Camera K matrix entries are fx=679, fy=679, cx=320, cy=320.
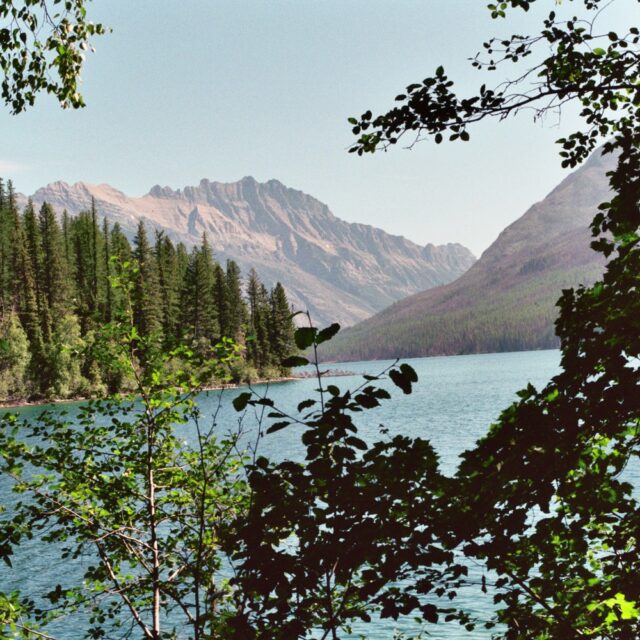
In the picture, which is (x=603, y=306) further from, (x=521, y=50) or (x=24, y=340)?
(x=24, y=340)

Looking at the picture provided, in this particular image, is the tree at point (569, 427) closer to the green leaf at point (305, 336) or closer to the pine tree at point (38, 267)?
the green leaf at point (305, 336)

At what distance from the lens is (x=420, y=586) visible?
Answer: 3.15 metres

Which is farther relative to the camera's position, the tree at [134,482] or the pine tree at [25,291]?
the pine tree at [25,291]

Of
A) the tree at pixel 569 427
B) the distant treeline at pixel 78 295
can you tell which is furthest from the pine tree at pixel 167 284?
the tree at pixel 569 427

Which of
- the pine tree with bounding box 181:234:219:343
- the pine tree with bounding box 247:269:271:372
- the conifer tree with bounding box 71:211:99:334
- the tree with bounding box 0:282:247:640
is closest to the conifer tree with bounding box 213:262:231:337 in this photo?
the pine tree with bounding box 181:234:219:343

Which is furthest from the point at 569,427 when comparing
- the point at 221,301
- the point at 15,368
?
the point at 221,301

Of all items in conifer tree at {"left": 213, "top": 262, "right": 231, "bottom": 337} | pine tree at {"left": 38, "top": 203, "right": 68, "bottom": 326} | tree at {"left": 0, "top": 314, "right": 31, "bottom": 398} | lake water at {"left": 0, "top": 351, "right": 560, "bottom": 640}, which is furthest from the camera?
conifer tree at {"left": 213, "top": 262, "right": 231, "bottom": 337}

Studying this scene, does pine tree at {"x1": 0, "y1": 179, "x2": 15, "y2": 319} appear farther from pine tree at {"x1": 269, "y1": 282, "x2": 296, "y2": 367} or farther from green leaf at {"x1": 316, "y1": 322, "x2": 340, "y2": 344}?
green leaf at {"x1": 316, "y1": 322, "x2": 340, "y2": 344}

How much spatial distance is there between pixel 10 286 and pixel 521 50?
8345 centimetres

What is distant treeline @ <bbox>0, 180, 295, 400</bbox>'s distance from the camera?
67500 millimetres

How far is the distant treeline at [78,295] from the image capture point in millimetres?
67500

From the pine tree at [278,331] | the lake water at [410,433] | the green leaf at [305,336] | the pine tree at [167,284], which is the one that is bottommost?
the lake water at [410,433]

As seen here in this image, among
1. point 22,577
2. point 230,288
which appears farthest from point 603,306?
point 230,288

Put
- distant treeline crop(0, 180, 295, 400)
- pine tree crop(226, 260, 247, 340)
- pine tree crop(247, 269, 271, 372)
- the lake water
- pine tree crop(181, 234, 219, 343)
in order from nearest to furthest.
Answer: the lake water
distant treeline crop(0, 180, 295, 400)
pine tree crop(181, 234, 219, 343)
pine tree crop(247, 269, 271, 372)
pine tree crop(226, 260, 247, 340)
